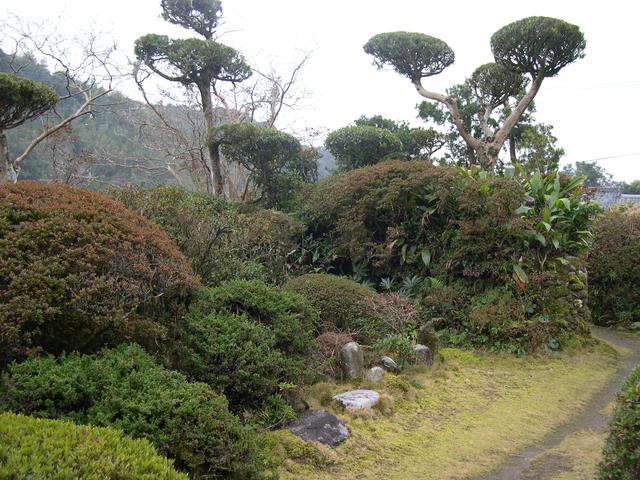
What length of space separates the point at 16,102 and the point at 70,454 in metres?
6.13

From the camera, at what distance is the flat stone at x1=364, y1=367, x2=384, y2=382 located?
6.49 meters

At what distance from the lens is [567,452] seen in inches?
205

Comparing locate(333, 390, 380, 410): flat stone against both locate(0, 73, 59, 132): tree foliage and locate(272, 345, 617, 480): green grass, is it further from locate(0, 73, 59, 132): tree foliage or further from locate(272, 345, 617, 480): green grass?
locate(0, 73, 59, 132): tree foliage

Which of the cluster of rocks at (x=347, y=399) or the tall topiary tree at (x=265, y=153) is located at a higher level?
the tall topiary tree at (x=265, y=153)

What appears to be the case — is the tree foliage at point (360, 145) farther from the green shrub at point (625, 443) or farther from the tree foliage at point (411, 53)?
the green shrub at point (625, 443)

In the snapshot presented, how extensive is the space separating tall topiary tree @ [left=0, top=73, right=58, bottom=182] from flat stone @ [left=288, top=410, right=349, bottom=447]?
5.06 m

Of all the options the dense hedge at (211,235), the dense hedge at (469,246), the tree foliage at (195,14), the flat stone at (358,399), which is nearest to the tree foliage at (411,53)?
the tree foliage at (195,14)

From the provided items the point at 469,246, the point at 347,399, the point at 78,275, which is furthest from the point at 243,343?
the point at 469,246

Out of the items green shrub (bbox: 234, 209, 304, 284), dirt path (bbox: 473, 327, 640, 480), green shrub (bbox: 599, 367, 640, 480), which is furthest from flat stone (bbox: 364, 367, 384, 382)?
green shrub (bbox: 599, 367, 640, 480)

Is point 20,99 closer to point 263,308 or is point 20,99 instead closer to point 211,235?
point 211,235

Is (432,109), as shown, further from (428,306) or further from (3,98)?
(3,98)

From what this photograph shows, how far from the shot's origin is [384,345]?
7.33m

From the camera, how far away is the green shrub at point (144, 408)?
3.67 m

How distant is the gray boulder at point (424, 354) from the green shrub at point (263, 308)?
6.08 ft
